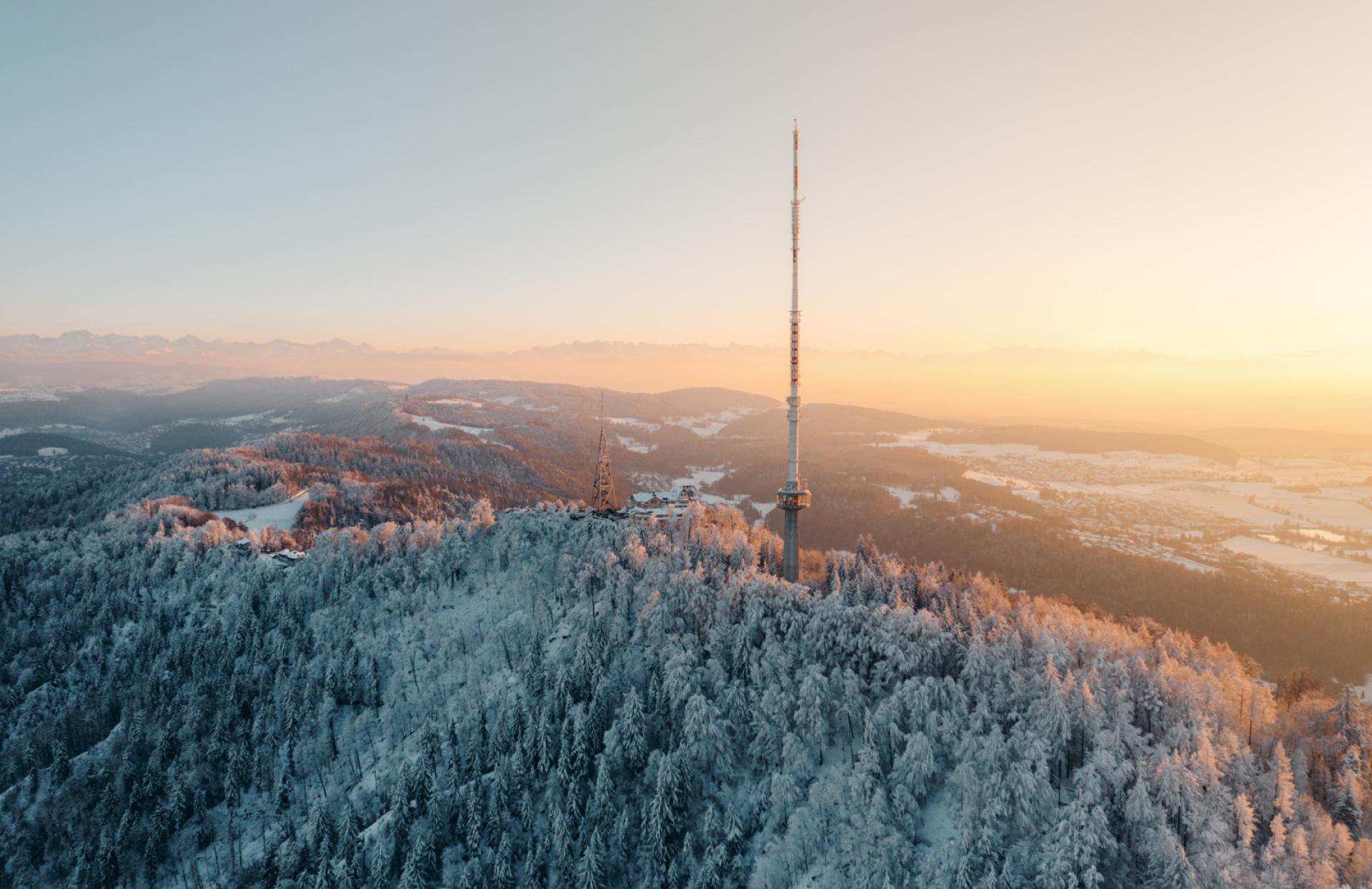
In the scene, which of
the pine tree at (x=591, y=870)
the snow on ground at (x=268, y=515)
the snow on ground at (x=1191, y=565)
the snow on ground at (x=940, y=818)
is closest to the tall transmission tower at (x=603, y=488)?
the pine tree at (x=591, y=870)

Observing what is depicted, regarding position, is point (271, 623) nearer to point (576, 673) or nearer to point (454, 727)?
point (454, 727)

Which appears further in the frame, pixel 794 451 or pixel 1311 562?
pixel 1311 562

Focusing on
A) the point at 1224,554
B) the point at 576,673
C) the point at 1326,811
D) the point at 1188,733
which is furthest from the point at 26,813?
the point at 1224,554

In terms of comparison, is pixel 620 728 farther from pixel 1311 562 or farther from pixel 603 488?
pixel 1311 562

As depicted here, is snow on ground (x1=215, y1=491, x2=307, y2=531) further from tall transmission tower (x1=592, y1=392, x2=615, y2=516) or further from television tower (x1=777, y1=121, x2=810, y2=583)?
television tower (x1=777, y1=121, x2=810, y2=583)

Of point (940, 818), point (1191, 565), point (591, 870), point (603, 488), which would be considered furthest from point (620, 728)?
point (1191, 565)

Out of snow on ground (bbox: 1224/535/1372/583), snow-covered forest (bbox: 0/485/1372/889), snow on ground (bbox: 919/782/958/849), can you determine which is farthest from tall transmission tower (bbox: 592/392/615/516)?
snow on ground (bbox: 1224/535/1372/583)

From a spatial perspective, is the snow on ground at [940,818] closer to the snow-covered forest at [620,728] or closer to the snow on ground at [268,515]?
the snow-covered forest at [620,728]
